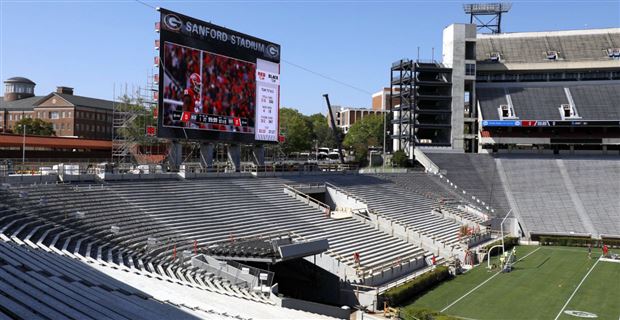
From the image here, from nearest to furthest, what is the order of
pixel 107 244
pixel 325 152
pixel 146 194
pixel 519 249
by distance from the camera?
pixel 107 244 → pixel 146 194 → pixel 519 249 → pixel 325 152

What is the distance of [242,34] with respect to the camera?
38.6 m

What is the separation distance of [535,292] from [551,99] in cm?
4402

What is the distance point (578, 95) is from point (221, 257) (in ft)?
187

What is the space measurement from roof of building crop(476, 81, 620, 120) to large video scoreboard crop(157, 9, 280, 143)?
34.1 meters

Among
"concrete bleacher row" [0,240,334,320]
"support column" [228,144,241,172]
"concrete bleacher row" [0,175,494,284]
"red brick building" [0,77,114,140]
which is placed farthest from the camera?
"red brick building" [0,77,114,140]

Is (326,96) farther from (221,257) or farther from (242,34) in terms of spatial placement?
(221,257)

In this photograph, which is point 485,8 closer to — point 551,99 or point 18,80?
point 551,99

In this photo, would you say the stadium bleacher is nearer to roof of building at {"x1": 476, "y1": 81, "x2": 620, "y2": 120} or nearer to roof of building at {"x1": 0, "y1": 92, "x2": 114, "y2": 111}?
roof of building at {"x1": 476, "y1": 81, "x2": 620, "y2": 120}

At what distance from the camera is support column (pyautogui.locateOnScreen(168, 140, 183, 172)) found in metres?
35.6

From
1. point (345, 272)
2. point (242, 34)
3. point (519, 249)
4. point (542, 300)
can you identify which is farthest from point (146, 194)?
point (519, 249)

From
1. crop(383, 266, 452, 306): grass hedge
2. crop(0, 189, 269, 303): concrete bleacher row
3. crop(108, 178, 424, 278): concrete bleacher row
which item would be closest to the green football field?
crop(383, 266, 452, 306): grass hedge

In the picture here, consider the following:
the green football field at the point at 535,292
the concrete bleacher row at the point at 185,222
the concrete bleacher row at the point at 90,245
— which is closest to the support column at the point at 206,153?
the concrete bleacher row at the point at 185,222

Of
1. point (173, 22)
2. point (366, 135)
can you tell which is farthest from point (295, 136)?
point (173, 22)

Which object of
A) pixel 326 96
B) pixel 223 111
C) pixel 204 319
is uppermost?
pixel 326 96
